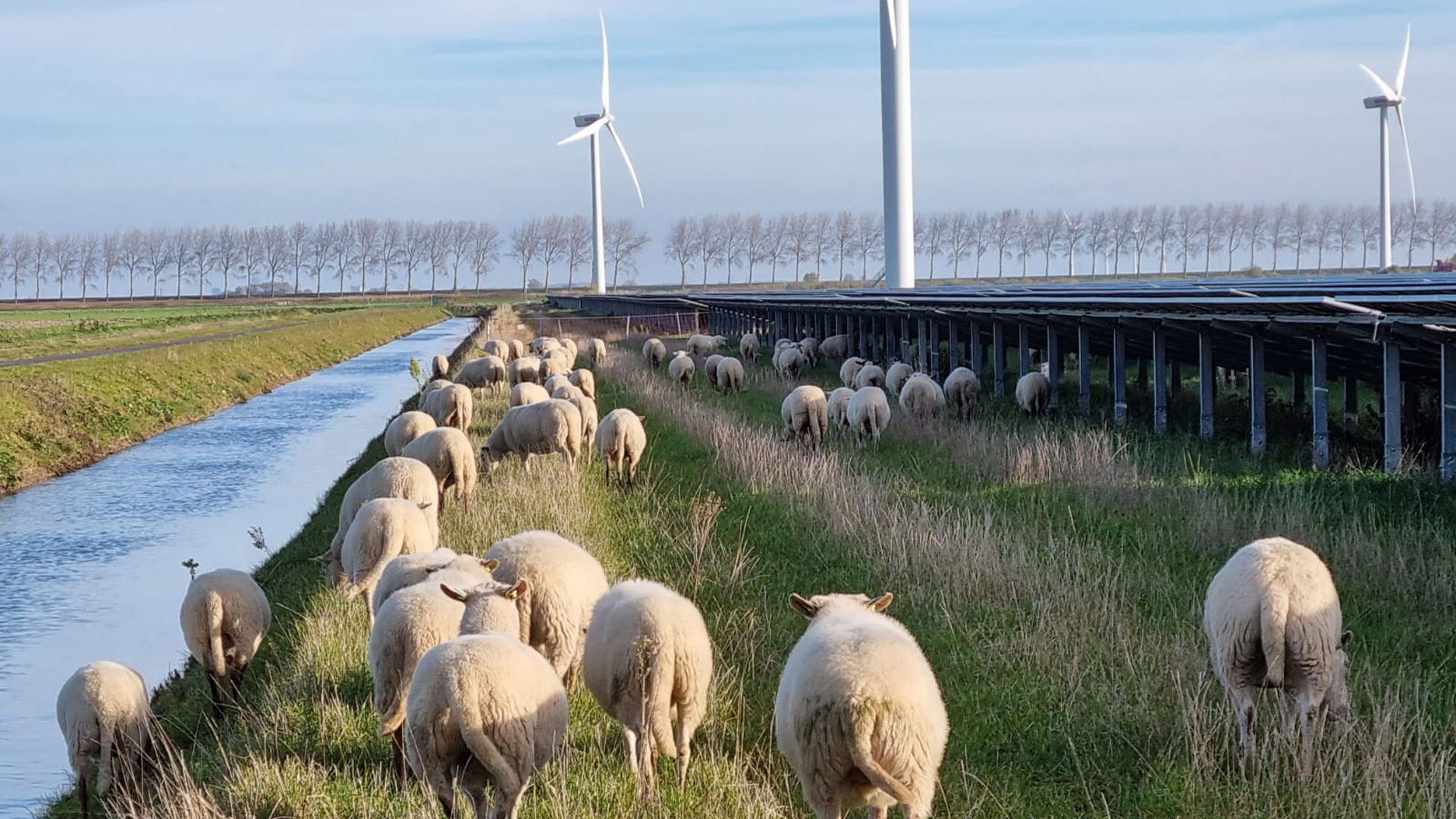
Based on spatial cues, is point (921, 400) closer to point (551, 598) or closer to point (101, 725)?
point (551, 598)

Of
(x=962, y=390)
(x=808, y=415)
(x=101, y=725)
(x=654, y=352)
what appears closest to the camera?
(x=101, y=725)

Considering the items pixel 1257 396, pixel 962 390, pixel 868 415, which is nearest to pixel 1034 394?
pixel 962 390

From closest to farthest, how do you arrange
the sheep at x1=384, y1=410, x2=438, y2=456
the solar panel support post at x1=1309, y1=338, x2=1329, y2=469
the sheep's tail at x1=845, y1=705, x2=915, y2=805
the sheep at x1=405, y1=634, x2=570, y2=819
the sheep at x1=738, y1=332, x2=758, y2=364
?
the sheep's tail at x1=845, y1=705, x2=915, y2=805, the sheep at x1=405, y1=634, x2=570, y2=819, the solar panel support post at x1=1309, y1=338, x2=1329, y2=469, the sheep at x1=384, y1=410, x2=438, y2=456, the sheep at x1=738, y1=332, x2=758, y2=364

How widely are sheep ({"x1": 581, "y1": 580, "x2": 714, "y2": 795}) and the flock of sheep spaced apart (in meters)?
0.01

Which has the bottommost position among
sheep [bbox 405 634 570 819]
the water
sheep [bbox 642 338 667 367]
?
the water

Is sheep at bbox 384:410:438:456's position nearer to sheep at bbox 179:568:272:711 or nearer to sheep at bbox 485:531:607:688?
sheep at bbox 179:568:272:711

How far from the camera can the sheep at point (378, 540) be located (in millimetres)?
11172

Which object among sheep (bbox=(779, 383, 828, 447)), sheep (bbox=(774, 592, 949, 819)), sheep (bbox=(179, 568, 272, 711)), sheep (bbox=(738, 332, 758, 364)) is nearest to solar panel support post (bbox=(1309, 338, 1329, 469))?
sheep (bbox=(779, 383, 828, 447))

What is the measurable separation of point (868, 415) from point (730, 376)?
10.7m

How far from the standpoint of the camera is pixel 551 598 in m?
8.90

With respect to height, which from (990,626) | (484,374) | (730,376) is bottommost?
(990,626)

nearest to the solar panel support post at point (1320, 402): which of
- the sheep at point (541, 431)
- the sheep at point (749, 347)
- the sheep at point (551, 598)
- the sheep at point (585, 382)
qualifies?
the sheep at point (541, 431)

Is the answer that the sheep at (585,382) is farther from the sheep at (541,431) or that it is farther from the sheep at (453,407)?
the sheep at (541,431)

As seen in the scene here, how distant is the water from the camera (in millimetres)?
12234
